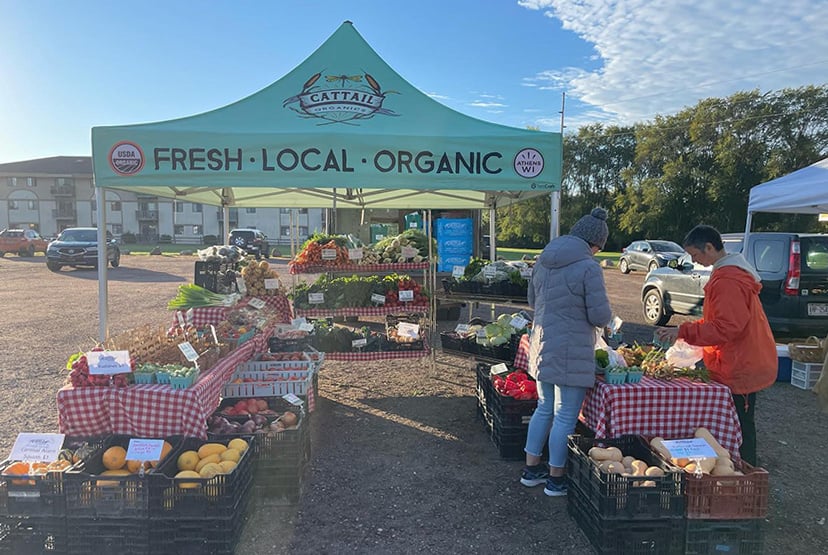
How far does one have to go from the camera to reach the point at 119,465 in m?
3.18

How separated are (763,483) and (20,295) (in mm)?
16521

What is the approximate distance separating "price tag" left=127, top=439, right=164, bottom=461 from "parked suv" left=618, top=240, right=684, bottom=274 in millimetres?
20939

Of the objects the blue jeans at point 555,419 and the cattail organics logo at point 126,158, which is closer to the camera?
the blue jeans at point 555,419

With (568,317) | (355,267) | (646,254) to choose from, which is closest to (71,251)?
(355,267)

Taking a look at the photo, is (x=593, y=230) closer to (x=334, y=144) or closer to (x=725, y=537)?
(x=725, y=537)

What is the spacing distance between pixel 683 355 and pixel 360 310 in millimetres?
3717

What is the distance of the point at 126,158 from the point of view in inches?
177

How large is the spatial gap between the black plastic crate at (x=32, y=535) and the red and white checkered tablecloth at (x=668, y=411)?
330 centimetres

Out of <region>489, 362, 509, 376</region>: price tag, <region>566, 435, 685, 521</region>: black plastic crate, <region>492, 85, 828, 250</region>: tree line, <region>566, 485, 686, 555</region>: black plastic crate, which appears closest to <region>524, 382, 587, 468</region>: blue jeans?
<region>566, 435, 685, 521</region>: black plastic crate

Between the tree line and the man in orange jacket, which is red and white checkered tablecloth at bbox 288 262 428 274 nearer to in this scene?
the man in orange jacket

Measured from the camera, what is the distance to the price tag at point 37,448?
119 inches

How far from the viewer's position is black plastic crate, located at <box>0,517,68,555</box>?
286 centimetres

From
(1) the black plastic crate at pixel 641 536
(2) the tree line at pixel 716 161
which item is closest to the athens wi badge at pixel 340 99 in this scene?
(1) the black plastic crate at pixel 641 536

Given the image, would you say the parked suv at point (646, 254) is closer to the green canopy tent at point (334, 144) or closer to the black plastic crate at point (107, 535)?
the green canopy tent at point (334, 144)
